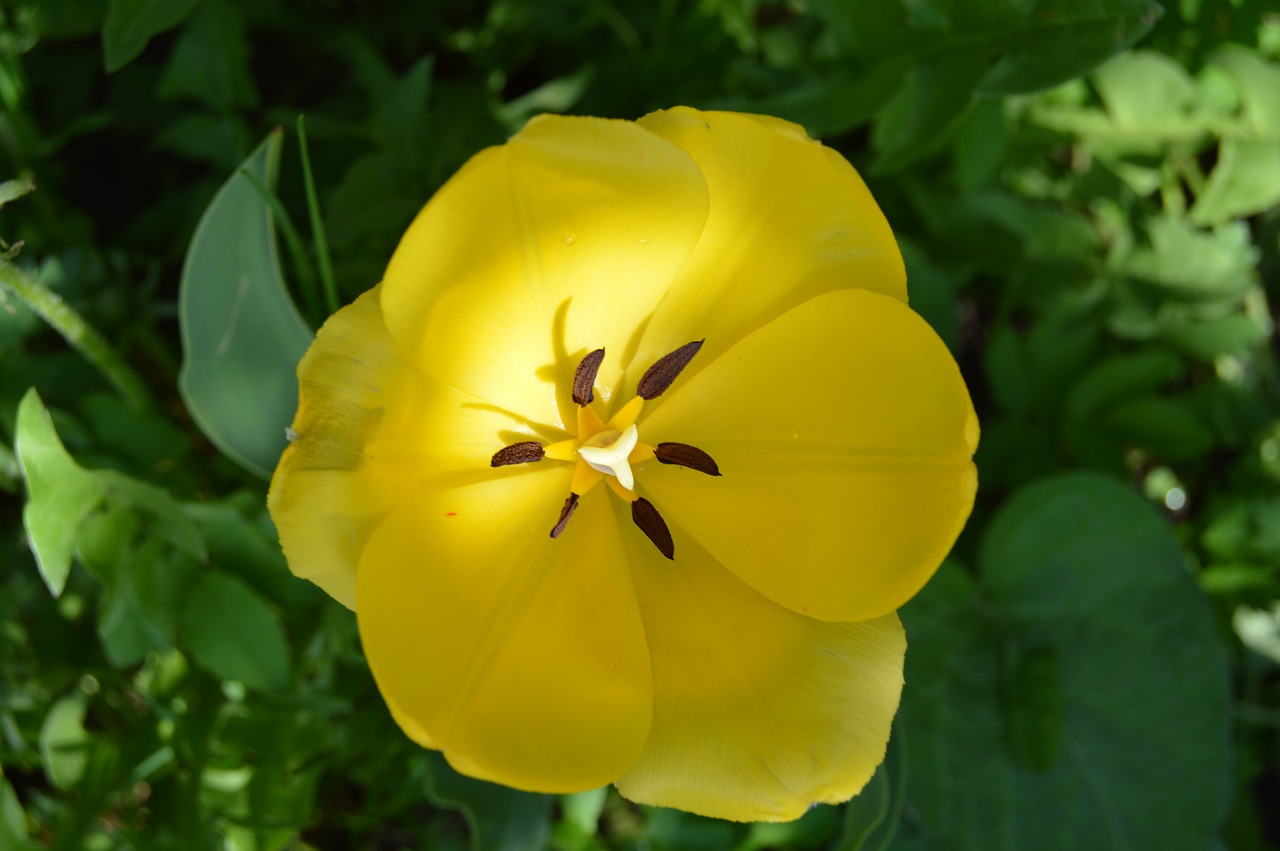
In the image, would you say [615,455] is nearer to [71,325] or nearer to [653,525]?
[653,525]

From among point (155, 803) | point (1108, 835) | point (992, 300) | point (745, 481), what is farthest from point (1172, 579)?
point (155, 803)

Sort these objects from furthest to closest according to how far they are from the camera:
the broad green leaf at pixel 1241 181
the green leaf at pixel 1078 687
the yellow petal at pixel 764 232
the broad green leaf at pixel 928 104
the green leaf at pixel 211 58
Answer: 1. the broad green leaf at pixel 1241 181
2. the green leaf at pixel 1078 687
3. the green leaf at pixel 211 58
4. the broad green leaf at pixel 928 104
5. the yellow petal at pixel 764 232

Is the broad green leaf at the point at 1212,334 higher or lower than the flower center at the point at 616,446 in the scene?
lower

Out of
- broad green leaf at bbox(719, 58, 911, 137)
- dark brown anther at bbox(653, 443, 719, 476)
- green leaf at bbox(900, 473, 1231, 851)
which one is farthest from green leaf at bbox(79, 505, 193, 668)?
green leaf at bbox(900, 473, 1231, 851)

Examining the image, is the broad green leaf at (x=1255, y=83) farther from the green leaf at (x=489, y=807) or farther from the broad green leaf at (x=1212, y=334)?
the green leaf at (x=489, y=807)

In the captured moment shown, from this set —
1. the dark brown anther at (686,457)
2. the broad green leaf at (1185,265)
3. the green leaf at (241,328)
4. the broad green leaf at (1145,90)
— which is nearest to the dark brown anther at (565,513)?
the dark brown anther at (686,457)

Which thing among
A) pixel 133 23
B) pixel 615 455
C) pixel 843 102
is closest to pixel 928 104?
pixel 843 102
